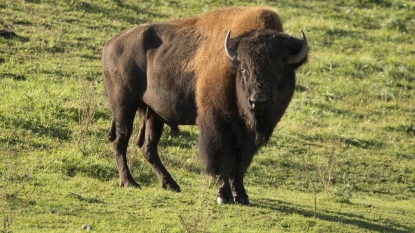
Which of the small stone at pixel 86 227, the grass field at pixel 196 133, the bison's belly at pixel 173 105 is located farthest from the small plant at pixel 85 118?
the small stone at pixel 86 227

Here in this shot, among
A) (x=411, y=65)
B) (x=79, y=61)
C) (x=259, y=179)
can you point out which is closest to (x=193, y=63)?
(x=259, y=179)

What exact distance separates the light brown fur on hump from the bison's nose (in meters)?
0.58

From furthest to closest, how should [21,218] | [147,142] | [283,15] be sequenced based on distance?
[283,15], [147,142], [21,218]

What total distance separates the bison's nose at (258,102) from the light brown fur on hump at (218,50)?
58 cm

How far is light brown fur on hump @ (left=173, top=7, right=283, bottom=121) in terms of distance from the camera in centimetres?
915

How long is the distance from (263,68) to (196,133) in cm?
417

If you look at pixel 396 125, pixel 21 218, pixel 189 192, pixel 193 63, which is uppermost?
pixel 193 63

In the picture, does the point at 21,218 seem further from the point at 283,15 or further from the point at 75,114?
the point at 283,15

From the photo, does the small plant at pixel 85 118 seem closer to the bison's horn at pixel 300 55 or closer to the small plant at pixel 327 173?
the small plant at pixel 327 173

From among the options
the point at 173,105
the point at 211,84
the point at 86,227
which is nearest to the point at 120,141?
the point at 173,105

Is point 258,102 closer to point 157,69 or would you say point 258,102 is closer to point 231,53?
point 231,53

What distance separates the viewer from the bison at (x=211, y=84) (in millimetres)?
8797

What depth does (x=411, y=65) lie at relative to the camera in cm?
1738

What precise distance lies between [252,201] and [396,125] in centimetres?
603
